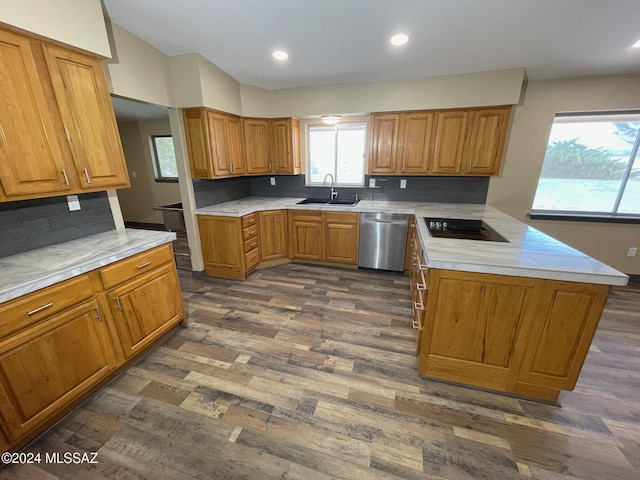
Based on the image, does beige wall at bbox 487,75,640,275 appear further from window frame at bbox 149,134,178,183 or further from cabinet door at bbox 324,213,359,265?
window frame at bbox 149,134,178,183

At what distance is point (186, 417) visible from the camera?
1.58 m

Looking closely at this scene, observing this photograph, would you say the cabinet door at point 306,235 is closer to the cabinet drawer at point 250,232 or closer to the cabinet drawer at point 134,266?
the cabinet drawer at point 250,232

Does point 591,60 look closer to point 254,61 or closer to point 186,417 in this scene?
point 254,61

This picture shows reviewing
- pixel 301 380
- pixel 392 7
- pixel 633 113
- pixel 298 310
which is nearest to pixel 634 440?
pixel 301 380

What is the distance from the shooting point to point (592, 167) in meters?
3.13

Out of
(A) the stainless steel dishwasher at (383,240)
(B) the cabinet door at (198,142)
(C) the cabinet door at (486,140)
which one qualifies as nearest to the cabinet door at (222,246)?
(B) the cabinet door at (198,142)

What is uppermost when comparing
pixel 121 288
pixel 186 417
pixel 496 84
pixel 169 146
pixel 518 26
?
pixel 518 26

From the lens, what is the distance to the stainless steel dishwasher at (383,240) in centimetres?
331

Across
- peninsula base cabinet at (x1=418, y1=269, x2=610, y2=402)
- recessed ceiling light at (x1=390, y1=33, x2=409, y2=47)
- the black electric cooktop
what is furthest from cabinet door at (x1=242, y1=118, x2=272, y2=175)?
peninsula base cabinet at (x1=418, y1=269, x2=610, y2=402)

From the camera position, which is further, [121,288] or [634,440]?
[121,288]

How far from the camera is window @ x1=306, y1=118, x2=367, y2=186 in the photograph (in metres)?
3.89

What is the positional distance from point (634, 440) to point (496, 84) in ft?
10.7

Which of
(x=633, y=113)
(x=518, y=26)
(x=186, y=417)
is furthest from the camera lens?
(x=633, y=113)

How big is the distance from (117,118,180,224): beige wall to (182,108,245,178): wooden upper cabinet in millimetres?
2820
